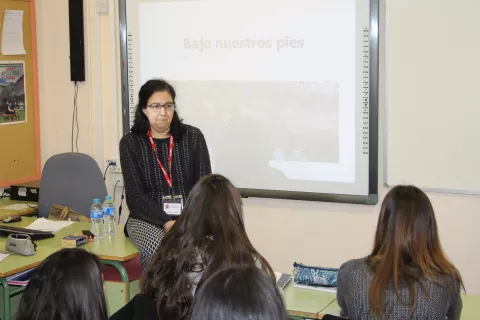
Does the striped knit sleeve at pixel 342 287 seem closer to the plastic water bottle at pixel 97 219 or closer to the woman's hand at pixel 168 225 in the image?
the woman's hand at pixel 168 225

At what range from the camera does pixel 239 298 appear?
1.29 metres

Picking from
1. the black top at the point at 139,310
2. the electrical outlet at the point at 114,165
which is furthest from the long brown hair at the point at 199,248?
the electrical outlet at the point at 114,165

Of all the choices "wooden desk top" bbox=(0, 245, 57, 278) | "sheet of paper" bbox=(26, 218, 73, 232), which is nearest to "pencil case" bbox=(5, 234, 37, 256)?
"wooden desk top" bbox=(0, 245, 57, 278)

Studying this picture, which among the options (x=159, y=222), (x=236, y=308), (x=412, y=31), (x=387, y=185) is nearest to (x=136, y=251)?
(x=159, y=222)

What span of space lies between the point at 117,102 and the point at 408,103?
7.63 ft

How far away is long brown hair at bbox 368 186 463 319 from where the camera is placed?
233 cm

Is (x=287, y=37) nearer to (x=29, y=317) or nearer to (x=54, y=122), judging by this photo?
(x=54, y=122)

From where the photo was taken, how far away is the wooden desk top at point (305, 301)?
9.17 feet

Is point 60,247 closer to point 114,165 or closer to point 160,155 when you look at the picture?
point 160,155

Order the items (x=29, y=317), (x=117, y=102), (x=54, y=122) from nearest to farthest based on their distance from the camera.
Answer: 1. (x=29, y=317)
2. (x=117, y=102)
3. (x=54, y=122)

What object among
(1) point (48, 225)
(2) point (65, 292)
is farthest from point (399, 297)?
(1) point (48, 225)

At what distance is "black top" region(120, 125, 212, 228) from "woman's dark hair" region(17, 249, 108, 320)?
2.17 m

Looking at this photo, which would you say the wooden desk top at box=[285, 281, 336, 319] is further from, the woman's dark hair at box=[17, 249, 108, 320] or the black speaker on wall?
the black speaker on wall

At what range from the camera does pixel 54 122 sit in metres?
5.73
